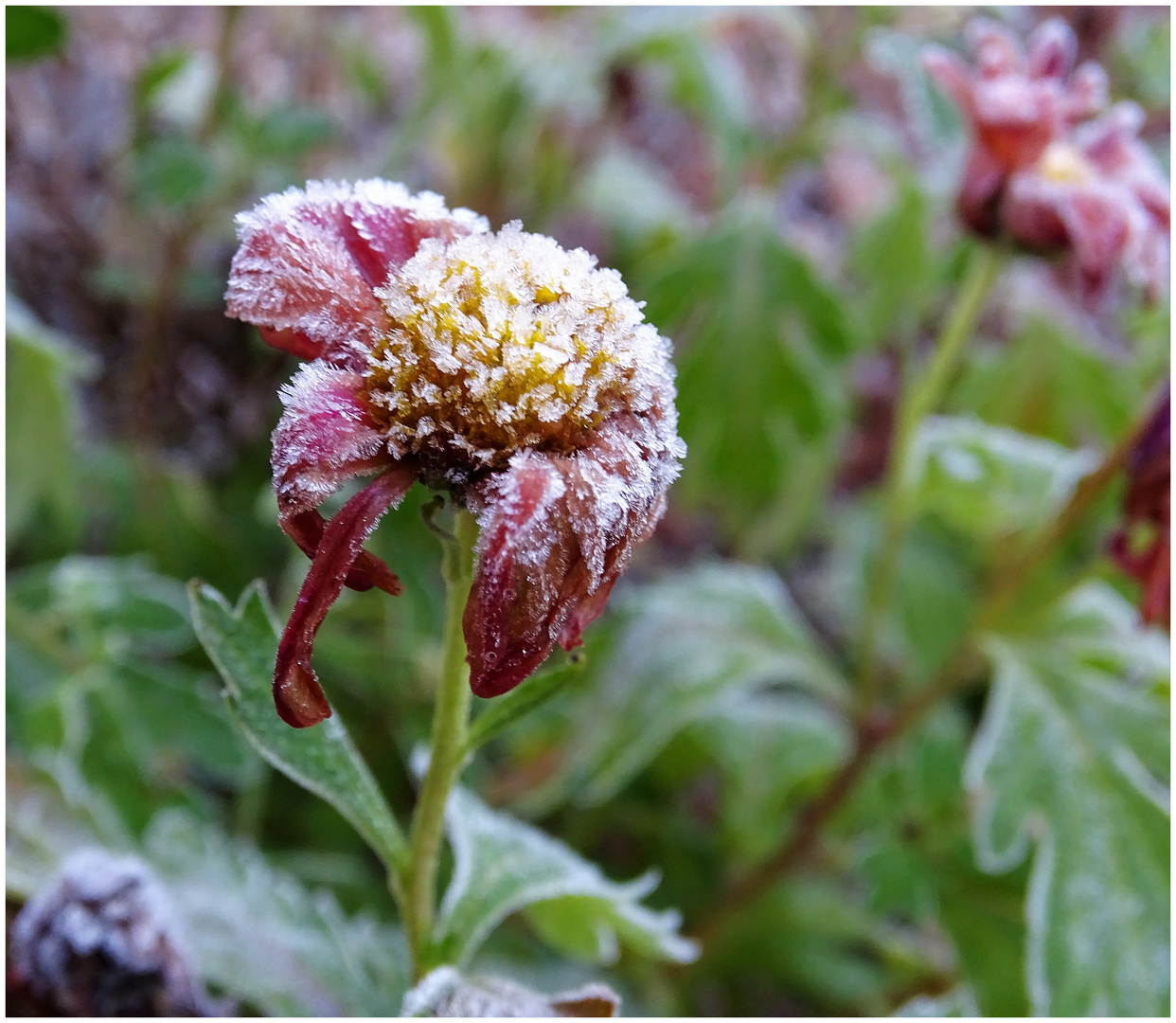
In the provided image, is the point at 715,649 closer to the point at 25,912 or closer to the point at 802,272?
the point at 802,272

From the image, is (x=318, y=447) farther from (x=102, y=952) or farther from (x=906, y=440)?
(x=906, y=440)

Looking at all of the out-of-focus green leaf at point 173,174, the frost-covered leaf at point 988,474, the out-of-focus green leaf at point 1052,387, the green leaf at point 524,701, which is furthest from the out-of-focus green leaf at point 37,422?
the out-of-focus green leaf at point 1052,387

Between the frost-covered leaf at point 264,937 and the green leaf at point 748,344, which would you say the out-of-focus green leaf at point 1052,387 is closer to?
the green leaf at point 748,344

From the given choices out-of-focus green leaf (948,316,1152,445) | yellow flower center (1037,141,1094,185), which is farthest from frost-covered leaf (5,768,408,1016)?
out-of-focus green leaf (948,316,1152,445)

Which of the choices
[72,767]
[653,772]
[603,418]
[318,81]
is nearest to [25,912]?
[72,767]

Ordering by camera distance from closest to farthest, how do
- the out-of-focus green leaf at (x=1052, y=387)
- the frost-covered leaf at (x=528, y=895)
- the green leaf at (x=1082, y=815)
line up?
the frost-covered leaf at (x=528, y=895) < the green leaf at (x=1082, y=815) < the out-of-focus green leaf at (x=1052, y=387)

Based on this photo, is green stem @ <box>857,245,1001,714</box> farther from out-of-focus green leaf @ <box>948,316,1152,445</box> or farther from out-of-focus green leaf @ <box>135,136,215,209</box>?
out-of-focus green leaf @ <box>135,136,215,209</box>
